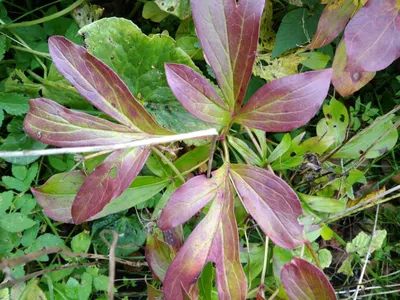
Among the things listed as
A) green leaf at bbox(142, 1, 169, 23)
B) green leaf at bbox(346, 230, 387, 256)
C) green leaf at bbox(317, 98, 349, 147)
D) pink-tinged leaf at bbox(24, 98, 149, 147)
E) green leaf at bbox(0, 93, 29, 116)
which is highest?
green leaf at bbox(142, 1, 169, 23)

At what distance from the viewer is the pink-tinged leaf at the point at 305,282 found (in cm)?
102

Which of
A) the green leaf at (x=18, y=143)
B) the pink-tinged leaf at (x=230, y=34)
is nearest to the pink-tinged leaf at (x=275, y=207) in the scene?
the pink-tinged leaf at (x=230, y=34)

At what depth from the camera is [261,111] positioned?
102 cm

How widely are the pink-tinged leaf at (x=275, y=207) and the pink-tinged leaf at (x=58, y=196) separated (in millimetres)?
452

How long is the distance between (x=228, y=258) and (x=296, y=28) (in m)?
0.73

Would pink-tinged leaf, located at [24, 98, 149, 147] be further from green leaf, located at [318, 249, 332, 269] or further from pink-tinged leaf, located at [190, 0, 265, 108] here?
green leaf, located at [318, 249, 332, 269]

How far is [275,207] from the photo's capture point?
1.02m

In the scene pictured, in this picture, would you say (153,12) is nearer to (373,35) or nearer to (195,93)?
(195,93)

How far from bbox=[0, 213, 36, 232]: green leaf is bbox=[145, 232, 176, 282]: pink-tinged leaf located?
35 centimetres

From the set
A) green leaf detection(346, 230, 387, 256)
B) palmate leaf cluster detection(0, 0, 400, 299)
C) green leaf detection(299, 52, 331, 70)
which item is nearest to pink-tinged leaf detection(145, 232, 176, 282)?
palmate leaf cluster detection(0, 0, 400, 299)

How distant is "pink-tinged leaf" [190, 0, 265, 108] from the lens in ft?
3.16

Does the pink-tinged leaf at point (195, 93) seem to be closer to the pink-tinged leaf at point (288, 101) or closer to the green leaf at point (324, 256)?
the pink-tinged leaf at point (288, 101)

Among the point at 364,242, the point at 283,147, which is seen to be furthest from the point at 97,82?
the point at 364,242

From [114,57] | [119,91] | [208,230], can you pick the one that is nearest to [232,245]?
[208,230]
